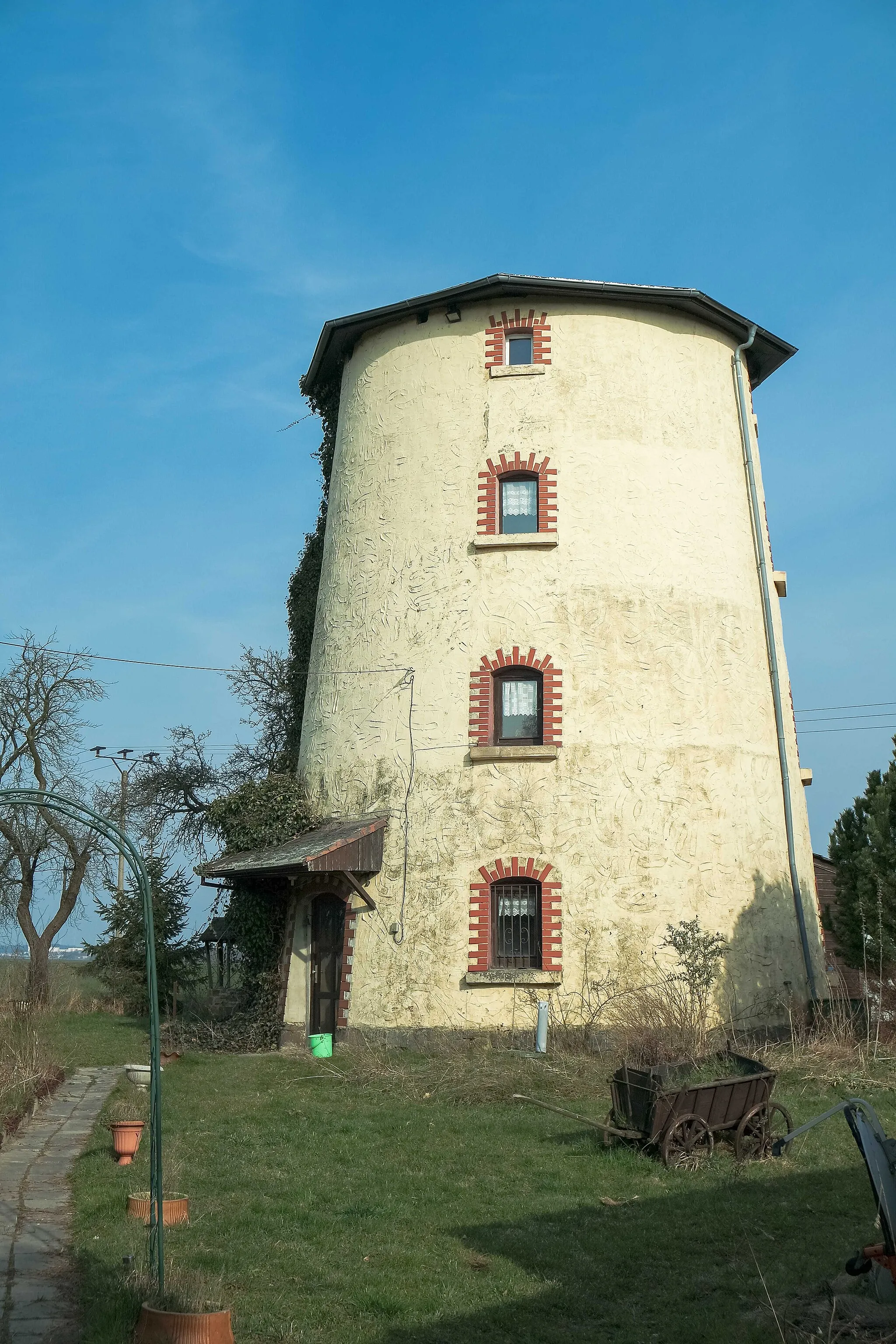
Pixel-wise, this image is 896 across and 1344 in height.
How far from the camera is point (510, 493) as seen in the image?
20766mm

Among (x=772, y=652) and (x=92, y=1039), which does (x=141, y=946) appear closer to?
(x=92, y=1039)

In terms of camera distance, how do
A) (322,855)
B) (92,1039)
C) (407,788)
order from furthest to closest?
(92,1039)
(407,788)
(322,855)

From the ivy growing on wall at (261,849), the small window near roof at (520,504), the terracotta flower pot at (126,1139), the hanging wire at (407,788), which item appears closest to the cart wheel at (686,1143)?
the terracotta flower pot at (126,1139)

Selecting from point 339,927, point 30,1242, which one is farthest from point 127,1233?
point 339,927

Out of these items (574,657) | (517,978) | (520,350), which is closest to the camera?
(517,978)

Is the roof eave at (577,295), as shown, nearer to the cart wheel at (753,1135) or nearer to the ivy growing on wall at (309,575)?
the ivy growing on wall at (309,575)

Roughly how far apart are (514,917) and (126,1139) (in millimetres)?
8964

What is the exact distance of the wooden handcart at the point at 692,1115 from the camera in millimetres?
10930

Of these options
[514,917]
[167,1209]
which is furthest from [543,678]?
[167,1209]

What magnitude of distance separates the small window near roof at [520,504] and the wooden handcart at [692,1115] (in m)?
10.9

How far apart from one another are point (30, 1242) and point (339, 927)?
12110 millimetres

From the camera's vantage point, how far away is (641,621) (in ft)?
65.4

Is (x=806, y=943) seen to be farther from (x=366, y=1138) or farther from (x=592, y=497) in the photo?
(x=366, y=1138)

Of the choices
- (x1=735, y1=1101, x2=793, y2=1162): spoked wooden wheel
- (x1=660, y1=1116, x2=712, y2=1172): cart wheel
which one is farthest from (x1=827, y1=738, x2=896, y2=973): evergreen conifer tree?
(x1=660, y1=1116, x2=712, y2=1172): cart wheel
